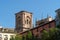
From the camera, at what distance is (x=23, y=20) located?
55375 millimetres

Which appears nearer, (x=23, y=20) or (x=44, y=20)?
(x=23, y=20)

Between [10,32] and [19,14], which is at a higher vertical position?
[19,14]

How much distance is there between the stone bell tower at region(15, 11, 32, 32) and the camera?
54656 mm

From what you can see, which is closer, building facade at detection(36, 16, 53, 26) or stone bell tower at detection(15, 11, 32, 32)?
building facade at detection(36, 16, 53, 26)

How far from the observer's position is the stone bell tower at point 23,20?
5466 centimetres

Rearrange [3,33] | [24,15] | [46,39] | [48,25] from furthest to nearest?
[24,15] < [3,33] < [48,25] < [46,39]

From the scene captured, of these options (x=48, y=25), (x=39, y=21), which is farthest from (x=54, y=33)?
(x=39, y=21)

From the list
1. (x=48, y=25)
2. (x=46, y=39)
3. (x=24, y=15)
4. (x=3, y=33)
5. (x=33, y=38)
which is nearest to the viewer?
(x=46, y=39)

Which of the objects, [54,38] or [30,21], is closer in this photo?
[54,38]

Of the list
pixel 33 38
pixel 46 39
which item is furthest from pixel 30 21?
pixel 46 39

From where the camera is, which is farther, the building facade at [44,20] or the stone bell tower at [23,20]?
the stone bell tower at [23,20]

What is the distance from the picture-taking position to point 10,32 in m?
→ 53.1

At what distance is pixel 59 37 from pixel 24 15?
1063 inches

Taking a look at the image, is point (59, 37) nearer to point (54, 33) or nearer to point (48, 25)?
point (54, 33)
